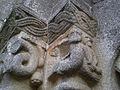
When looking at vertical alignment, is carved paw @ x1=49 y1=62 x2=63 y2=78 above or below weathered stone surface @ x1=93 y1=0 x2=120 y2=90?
below

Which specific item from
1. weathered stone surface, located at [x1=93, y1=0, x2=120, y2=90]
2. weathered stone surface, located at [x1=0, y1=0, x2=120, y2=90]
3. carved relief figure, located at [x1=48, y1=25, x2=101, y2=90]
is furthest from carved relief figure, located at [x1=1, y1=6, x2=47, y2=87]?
weathered stone surface, located at [x1=93, y1=0, x2=120, y2=90]

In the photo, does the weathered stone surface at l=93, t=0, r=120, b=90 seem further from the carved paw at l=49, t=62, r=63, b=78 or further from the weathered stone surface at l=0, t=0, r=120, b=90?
the carved paw at l=49, t=62, r=63, b=78

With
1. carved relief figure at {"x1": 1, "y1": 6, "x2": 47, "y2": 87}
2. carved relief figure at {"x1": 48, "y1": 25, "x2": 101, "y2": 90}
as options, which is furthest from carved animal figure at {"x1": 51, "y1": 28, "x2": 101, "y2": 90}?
carved relief figure at {"x1": 1, "y1": 6, "x2": 47, "y2": 87}

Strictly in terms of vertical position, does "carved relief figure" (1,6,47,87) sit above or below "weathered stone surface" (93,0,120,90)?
below

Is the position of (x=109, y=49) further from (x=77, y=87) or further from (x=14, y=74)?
(x=14, y=74)

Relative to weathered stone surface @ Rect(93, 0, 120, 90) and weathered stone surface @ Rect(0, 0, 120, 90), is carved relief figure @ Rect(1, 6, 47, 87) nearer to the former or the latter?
weathered stone surface @ Rect(0, 0, 120, 90)

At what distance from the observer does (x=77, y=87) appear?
106 cm

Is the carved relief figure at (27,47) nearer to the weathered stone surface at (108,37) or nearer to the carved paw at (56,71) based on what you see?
the carved paw at (56,71)

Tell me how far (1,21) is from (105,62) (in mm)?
1280

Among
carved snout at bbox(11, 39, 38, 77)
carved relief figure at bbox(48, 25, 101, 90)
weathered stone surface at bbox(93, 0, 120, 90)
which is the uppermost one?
weathered stone surface at bbox(93, 0, 120, 90)

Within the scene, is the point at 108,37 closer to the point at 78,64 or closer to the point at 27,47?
the point at 78,64

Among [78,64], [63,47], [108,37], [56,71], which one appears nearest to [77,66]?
[78,64]

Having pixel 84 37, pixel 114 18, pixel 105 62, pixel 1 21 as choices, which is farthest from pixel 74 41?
pixel 1 21

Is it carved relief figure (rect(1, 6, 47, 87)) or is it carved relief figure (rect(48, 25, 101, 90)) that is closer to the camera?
carved relief figure (rect(48, 25, 101, 90))
